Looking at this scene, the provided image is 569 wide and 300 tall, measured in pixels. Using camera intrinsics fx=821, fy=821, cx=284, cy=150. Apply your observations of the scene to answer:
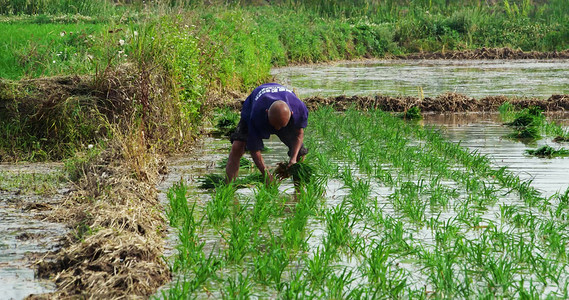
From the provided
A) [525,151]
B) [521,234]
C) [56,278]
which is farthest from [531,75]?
[56,278]

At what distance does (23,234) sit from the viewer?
6.30m

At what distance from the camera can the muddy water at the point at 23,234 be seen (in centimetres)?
509

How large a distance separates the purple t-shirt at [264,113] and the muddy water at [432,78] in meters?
8.77

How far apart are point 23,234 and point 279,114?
2.41m

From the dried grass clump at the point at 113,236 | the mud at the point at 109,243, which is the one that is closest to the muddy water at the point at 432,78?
the dried grass clump at the point at 113,236

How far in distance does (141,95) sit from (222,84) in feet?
21.9

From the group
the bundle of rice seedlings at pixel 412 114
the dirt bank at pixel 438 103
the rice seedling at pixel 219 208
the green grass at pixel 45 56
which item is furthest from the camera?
the dirt bank at pixel 438 103

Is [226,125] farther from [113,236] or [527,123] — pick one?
[113,236]

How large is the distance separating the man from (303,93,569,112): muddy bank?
281 inches

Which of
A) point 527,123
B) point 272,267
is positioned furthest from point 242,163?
point 527,123

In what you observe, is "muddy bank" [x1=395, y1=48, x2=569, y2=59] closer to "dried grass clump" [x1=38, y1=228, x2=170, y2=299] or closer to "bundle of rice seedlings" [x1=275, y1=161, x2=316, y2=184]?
"bundle of rice seedlings" [x1=275, y1=161, x2=316, y2=184]

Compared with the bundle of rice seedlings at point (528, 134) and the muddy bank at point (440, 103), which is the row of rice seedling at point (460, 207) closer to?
the bundle of rice seedlings at point (528, 134)

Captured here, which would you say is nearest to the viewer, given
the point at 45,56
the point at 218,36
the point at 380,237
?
the point at 380,237

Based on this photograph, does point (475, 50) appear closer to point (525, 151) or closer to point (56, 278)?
point (525, 151)
